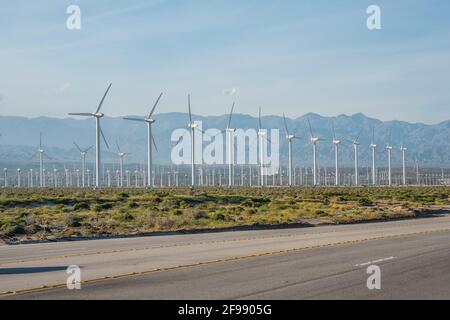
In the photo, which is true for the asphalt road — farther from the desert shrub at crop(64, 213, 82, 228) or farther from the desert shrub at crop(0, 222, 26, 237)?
the desert shrub at crop(64, 213, 82, 228)

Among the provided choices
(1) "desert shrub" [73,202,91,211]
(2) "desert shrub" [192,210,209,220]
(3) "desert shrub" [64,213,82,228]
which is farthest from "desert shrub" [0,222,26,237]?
(1) "desert shrub" [73,202,91,211]

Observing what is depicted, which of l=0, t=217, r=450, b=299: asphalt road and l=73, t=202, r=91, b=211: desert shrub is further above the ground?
l=0, t=217, r=450, b=299: asphalt road

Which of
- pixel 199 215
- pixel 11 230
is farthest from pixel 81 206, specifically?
pixel 11 230

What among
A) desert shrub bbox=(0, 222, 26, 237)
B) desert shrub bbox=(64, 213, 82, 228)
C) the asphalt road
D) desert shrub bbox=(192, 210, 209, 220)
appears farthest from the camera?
desert shrub bbox=(192, 210, 209, 220)

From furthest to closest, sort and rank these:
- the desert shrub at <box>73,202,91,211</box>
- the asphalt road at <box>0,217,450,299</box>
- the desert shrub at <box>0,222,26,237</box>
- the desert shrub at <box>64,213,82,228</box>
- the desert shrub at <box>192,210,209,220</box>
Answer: the desert shrub at <box>73,202,91,211</box>, the desert shrub at <box>192,210,209,220</box>, the desert shrub at <box>64,213,82,228</box>, the desert shrub at <box>0,222,26,237</box>, the asphalt road at <box>0,217,450,299</box>

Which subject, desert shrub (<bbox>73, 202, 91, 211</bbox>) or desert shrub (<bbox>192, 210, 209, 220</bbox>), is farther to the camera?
desert shrub (<bbox>73, 202, 91, 211</bbox>)

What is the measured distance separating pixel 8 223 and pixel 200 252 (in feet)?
51.5

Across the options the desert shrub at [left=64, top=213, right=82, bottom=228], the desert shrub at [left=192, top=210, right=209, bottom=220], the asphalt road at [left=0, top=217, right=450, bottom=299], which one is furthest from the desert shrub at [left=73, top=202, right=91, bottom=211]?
the asphalt road at [left=0, top=217, right=450, bottom=299]

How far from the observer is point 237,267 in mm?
18156

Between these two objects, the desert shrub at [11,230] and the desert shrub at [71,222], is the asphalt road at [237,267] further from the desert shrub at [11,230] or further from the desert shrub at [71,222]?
the desert shrub at [71,222]

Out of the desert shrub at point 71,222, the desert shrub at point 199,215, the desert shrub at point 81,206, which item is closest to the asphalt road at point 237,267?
the desert shrub at point 71,222

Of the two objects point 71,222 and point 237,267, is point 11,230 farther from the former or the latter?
point 237,267

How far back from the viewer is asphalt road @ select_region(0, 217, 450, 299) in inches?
549
